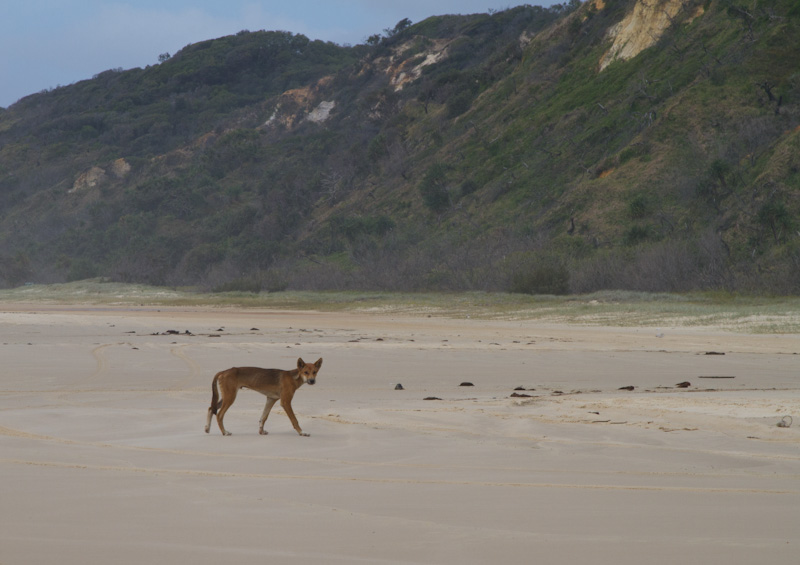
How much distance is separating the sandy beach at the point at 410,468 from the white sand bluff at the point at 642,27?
1768 inches

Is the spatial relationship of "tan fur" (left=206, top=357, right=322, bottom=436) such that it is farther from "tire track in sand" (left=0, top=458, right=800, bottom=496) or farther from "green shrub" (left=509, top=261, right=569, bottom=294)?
"green shrub" (left=509, top=261, right=569, bottom=294)

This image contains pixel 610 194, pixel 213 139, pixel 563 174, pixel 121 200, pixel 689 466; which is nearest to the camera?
pixel 689 466

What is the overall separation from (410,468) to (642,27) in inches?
2089

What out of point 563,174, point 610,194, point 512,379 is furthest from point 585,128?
point 512,379

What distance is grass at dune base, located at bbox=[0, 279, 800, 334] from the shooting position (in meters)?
19.8

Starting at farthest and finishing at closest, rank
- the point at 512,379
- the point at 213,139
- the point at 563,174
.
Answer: the point at 213,139 → the point at 563,174 → the point at 512,379

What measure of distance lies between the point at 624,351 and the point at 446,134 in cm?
5221

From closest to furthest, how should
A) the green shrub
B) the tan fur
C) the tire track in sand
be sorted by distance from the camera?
the tire track in sand < the tan fur < the green shrub

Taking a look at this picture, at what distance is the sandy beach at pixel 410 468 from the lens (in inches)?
145

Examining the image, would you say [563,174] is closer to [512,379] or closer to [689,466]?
[512,379]

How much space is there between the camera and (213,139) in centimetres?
10231

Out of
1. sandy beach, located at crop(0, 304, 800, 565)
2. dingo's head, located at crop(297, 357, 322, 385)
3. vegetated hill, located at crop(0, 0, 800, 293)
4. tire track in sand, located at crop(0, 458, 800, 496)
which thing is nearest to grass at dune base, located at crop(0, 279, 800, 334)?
vegetated hill, located at crop(0, 0, 800, 293)

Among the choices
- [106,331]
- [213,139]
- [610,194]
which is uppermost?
[213,139]

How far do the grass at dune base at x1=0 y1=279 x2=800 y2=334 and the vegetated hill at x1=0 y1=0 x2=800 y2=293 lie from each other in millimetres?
2627
